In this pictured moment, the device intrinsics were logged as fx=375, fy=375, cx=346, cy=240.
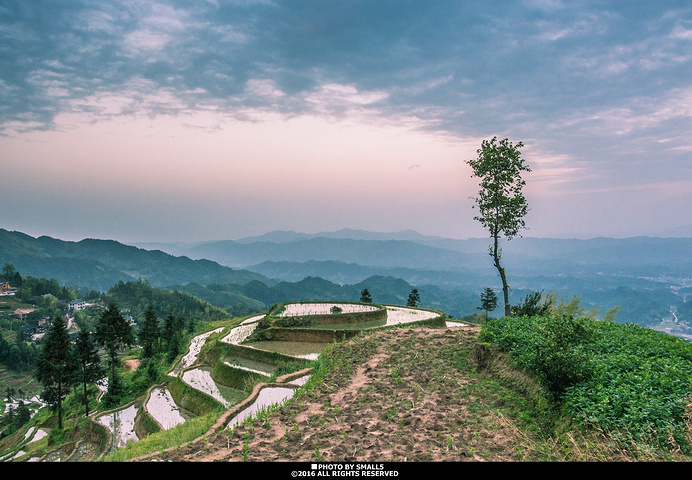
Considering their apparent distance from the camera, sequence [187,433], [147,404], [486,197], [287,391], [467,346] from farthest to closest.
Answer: [486,197], [147,404], [467,346], [287,391], [187,433]

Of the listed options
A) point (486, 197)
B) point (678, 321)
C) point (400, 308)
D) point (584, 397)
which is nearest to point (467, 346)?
point (584, 397)

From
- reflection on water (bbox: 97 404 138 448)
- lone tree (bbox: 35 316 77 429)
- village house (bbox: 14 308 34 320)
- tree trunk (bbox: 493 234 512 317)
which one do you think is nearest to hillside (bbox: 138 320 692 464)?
tree trunk (bbox: 493 234 512 317)

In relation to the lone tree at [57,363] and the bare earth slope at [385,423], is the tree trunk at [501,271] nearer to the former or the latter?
the bare earth slope at [385,423]

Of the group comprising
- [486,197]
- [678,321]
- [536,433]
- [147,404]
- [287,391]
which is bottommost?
[678,321]

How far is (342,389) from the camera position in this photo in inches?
433

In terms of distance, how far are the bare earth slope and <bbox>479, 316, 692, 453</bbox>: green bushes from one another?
1.33m

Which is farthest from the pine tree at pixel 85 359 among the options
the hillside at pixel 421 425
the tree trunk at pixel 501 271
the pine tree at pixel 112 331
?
the tree trunk at pixel 501 271

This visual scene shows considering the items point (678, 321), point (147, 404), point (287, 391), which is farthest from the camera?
point (678, 321)

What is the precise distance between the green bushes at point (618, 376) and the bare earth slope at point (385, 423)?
1335 mm

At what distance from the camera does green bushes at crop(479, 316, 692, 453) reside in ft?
20.3

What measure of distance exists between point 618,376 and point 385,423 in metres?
4.87
